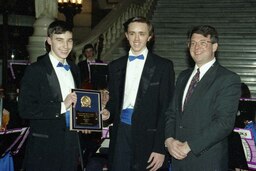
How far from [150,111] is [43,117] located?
3.14ft

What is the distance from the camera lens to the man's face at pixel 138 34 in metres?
4.09

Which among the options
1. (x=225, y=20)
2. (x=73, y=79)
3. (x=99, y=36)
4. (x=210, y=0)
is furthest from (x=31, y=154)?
(x=210, y=0)

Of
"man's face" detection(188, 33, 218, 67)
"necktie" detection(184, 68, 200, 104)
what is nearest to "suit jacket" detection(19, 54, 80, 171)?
"necktie" detection(184, 68, 200, 104)

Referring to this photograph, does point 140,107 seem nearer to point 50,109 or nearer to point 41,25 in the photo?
point 50,109

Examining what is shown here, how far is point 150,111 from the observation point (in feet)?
13.3

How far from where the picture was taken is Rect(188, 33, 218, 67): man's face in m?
3.81

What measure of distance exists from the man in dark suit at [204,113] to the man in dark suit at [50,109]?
0.93 metres

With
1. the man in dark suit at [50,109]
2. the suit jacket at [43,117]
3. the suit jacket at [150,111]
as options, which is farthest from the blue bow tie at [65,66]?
the suit jacket at [150,111]

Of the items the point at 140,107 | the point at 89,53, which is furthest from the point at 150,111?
the point at 89,53

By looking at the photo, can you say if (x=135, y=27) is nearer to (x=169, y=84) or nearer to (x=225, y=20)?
(x=169, y=84)

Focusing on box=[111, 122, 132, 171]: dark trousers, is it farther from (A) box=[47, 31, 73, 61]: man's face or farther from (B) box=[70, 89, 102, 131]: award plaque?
(A) box=[47, 31, 73, 61]: man's face

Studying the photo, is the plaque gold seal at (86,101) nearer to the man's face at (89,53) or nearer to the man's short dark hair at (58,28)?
the man's short dark hair at (58,28)

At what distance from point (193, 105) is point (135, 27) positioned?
0.91 m

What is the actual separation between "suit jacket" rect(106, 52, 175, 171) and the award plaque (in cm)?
20
